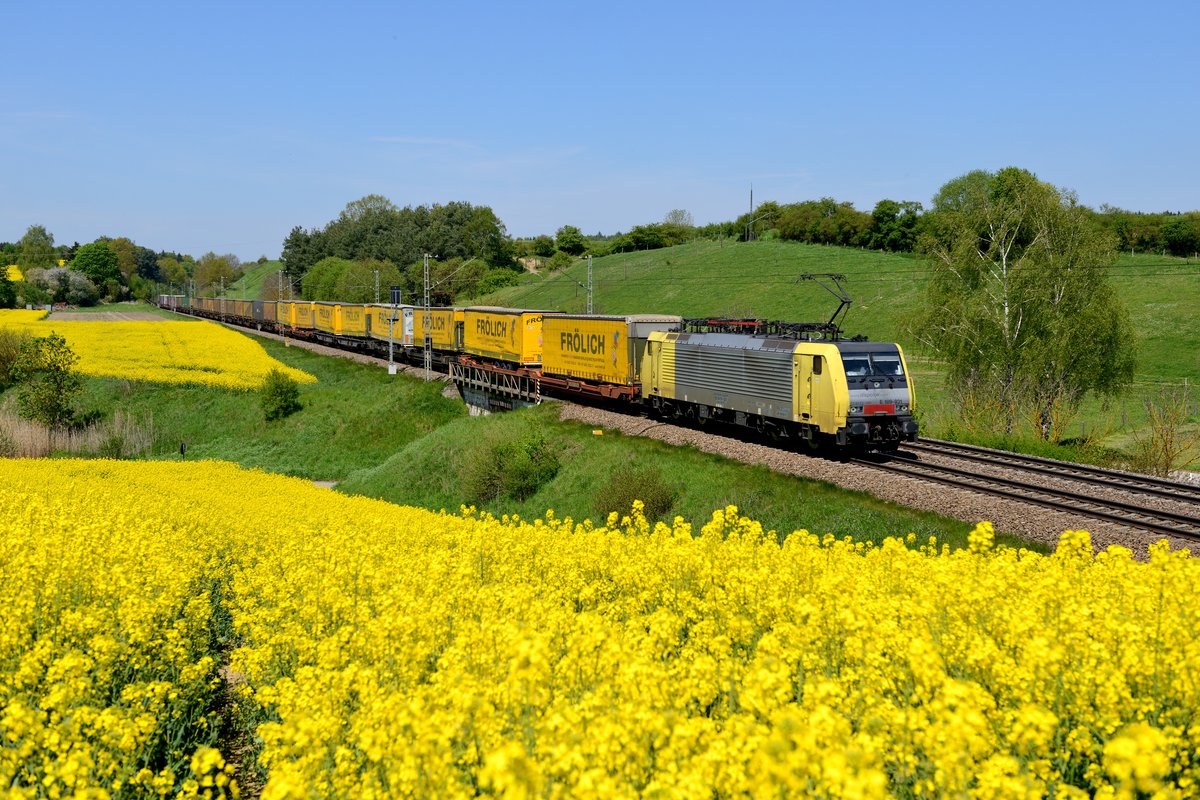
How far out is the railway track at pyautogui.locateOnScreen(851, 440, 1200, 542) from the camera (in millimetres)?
19234

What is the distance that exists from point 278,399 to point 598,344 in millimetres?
24146

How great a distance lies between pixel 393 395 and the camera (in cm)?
5072

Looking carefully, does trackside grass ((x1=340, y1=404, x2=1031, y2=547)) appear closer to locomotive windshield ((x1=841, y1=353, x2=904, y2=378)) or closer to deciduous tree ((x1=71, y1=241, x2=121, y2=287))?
locomotive windshield ((x1=841, y1=353, x2=904, y2=378))

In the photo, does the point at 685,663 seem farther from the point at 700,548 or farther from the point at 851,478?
the point at 851,478

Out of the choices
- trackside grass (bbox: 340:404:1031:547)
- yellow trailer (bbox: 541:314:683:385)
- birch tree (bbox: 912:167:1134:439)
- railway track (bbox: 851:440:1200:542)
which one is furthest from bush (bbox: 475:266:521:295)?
railway track (bbox: 851:440:1200:542)

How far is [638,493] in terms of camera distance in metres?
26.4

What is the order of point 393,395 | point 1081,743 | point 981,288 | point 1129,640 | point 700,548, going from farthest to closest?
point 393,395 → point 981,288 → point 700,548 → point 1129,640 → point 1081,743

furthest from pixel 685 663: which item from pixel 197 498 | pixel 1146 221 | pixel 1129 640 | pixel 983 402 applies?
pixel 1146 221

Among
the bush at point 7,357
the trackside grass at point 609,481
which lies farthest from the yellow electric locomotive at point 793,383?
the bush at point 7,357

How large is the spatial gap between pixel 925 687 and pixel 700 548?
6034mm

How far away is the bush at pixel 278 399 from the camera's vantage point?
52625 mm

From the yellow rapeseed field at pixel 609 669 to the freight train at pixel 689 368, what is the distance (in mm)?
11622

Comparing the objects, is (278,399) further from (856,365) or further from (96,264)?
(96,264)

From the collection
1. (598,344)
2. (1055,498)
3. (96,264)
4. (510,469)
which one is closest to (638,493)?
(510,469)
